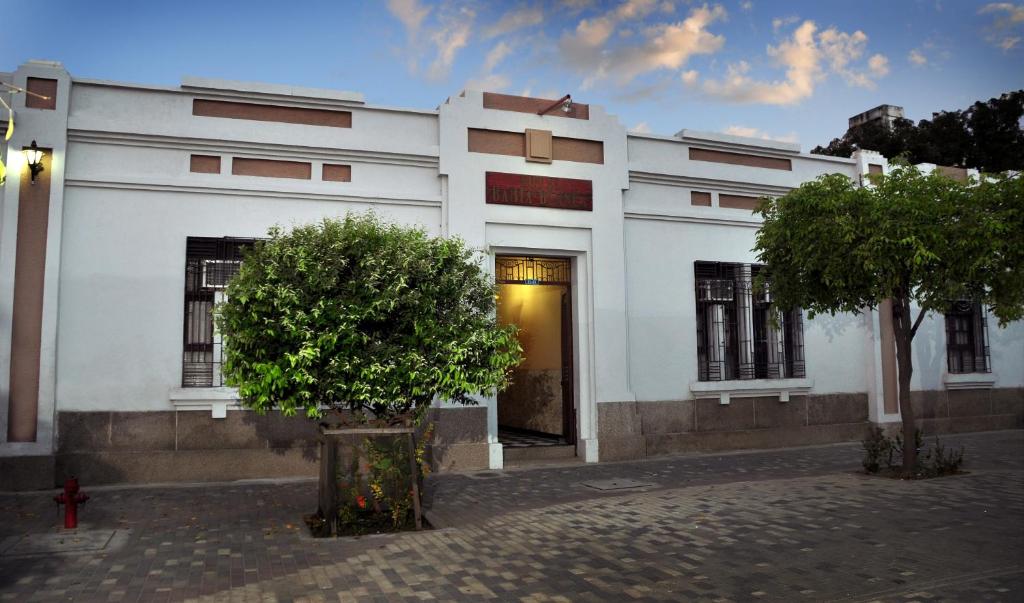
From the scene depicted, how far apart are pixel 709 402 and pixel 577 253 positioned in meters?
3.59

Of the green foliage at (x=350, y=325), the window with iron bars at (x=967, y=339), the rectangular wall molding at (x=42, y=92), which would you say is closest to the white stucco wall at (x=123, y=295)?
the rectangular wall molding at (x=42, y=92)

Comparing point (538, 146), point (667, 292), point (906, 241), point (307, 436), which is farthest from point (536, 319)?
point (906, 241)

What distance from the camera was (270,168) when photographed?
36.2 feet

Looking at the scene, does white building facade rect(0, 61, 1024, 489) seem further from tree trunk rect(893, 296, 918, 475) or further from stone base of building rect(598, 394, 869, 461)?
tree trunk rect(893, 296, 918, 475)

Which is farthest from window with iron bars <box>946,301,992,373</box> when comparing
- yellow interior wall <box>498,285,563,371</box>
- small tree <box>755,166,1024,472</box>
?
yellow interior wall <box>498,285,563,371</box>

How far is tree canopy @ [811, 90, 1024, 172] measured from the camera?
25359mm

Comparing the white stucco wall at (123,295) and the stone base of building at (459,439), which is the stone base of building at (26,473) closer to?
the white stucco wall at (123,295)

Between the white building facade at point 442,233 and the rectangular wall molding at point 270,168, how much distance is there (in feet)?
0.09

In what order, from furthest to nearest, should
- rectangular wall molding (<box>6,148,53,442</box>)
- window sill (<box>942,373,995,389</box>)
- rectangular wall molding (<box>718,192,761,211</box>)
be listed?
window sill (<box>942,373,995,389</box>)
rectangular wall molding (<box>718,192,761,211</box>)
rectangular wall molding (<box>6,148,53,442</box>)

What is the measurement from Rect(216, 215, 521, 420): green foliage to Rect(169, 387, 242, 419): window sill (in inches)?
131

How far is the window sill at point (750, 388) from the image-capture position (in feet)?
42.3

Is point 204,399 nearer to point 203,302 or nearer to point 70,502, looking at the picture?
point 203,302

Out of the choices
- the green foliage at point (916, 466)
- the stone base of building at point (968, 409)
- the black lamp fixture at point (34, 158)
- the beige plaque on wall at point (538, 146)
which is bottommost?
the green foliage at point (916, 466)

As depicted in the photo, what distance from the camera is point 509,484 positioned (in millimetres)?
10047
